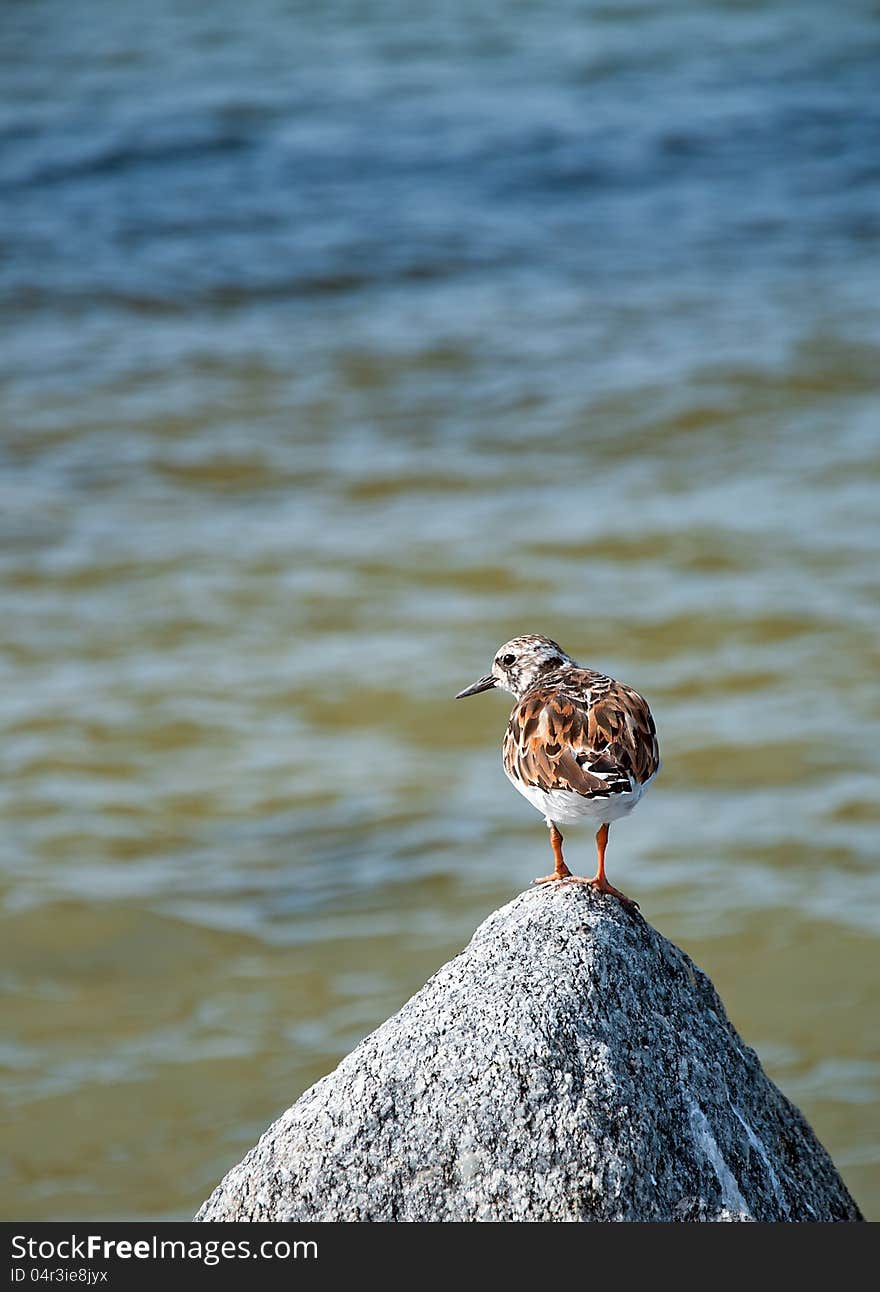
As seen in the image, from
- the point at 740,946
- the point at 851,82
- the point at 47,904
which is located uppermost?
the point at 851,82

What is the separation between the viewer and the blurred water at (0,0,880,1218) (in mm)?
7000

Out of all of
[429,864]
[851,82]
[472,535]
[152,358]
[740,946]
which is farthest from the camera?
[851,82]

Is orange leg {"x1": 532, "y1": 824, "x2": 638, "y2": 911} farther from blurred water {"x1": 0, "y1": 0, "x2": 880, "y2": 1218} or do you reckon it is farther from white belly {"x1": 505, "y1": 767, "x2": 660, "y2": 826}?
blurred water {"x1": 0, "y1": 0, "x2": 880, "y2": 1218}

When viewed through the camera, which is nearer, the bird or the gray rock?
the gray rock

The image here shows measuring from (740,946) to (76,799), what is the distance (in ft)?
11.5

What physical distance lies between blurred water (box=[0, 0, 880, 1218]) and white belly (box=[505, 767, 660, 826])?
2708 millimetres

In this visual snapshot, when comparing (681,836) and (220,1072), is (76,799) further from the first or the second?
(681,836)

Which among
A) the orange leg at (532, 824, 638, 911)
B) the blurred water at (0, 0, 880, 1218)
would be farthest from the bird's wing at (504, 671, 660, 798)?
the blurred water at (0, 0, 880, 1218)

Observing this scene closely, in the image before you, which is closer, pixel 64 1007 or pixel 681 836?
pixel 64 1007

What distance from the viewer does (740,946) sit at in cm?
714

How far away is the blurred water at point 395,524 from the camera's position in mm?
7000

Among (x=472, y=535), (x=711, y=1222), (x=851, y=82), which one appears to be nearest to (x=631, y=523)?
(x=472, y=535)

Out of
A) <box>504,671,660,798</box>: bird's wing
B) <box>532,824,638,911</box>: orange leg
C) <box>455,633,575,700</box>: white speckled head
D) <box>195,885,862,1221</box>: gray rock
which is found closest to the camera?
<box>195,885,862,1221</box>: gray rock

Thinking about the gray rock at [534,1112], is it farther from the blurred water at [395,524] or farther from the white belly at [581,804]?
the blurred water at [395,524]
